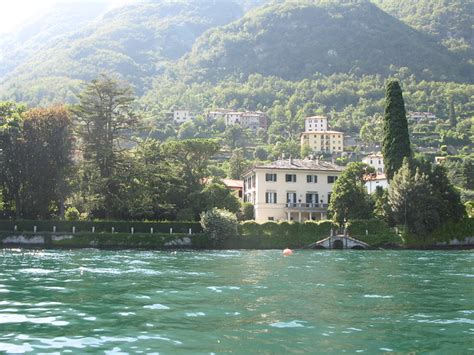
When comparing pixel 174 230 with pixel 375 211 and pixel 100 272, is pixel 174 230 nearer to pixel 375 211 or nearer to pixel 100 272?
pixel 375 211

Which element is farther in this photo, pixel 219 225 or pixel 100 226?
pixel 100 226

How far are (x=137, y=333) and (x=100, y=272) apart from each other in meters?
15.6

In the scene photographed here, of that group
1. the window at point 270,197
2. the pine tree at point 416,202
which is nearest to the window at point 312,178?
the window at point 270,197

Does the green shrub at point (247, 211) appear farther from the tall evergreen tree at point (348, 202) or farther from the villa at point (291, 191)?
the tall evergreen tree at point (348, 202)

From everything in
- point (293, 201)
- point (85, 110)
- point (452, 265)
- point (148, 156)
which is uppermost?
point (85, 110)

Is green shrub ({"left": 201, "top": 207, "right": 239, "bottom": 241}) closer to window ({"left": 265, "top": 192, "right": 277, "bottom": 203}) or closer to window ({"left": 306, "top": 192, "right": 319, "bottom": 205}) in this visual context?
window ({"left": 265, "top": 192, "right": 277, "bottom": 203})

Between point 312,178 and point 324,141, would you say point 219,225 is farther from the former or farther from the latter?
point 324,141

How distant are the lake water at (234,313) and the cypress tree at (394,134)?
4236 cm

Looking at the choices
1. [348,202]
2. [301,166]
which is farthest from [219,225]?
[301,166]

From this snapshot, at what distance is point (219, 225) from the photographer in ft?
195

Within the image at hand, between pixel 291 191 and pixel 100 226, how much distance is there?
28.0 meters

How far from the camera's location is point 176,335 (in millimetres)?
12359

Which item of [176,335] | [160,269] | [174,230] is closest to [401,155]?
[174,230]

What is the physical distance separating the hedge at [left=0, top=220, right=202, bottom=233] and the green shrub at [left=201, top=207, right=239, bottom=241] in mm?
2759
